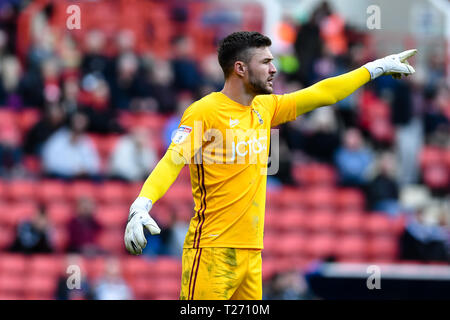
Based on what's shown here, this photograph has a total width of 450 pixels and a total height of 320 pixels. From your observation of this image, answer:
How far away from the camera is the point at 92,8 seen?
16688 millimetres

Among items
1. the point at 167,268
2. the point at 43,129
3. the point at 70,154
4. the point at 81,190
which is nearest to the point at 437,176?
the point at 167,268

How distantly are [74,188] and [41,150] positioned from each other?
75 centimetres

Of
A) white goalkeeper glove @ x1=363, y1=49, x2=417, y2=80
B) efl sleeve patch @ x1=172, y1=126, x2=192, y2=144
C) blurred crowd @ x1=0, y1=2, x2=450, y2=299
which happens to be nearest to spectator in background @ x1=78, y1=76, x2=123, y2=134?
blurred crowd @ x1=0, y1=2, x2=450, y2=299

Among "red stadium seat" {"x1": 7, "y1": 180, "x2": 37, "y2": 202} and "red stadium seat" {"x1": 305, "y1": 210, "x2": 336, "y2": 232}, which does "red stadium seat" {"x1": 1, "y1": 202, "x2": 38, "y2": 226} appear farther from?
"red stadium seat" {"x1": 305, "y1": 210, "x2": 336, "y2": 232}

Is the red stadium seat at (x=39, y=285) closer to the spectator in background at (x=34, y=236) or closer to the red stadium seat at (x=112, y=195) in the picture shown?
the spectator in background at (x=34, y=236)

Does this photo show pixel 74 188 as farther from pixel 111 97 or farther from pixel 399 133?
pixel 399 133

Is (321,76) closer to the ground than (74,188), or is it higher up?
higher up

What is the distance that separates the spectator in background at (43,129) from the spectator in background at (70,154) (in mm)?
92

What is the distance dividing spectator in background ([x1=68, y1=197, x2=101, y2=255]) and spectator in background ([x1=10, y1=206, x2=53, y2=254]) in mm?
314

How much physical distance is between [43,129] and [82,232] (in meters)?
1.84

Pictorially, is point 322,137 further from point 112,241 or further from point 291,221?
point 112,241

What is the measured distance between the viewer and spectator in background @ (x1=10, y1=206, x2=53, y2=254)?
12852mm

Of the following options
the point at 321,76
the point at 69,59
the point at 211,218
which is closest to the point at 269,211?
the point at 321,76

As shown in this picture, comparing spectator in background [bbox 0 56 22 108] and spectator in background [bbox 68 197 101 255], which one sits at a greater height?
spectator in background [bbox 0 56 22 108]
